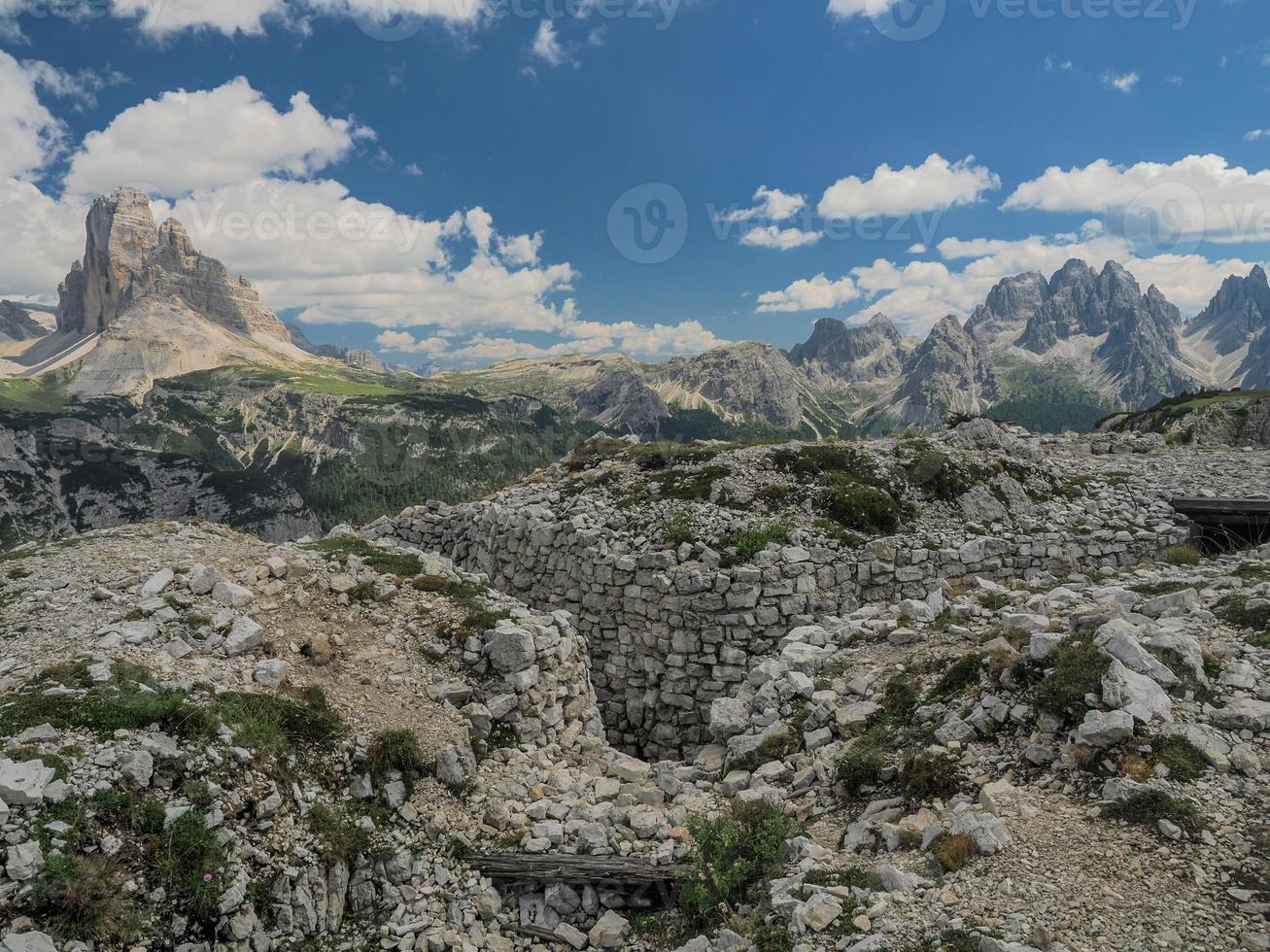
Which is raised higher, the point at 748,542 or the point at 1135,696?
the point at 748,542

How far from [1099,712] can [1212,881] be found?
6.10ft

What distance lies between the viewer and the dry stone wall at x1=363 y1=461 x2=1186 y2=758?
Result: 1445cm

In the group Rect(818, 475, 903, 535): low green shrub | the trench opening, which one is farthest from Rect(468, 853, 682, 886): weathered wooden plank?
→ the trench opening

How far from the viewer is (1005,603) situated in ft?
36.6

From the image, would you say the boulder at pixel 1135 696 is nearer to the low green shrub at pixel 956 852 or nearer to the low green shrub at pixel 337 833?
the low green shrub at pixel 956 852

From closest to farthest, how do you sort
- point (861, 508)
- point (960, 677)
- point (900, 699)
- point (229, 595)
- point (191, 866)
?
point (191, 866)
point (960, 677)
point (900, 699)
point (229, 595)
point (861, 508)

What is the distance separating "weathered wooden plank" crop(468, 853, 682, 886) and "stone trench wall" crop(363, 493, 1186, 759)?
22.8 ft

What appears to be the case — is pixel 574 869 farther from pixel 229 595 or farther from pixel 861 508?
pixel 861 508

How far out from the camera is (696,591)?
14.6 meters

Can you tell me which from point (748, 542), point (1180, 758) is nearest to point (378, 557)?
point (748, 542)

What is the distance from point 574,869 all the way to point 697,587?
7657mm

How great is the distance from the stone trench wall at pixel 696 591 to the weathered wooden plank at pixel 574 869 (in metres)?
6.94

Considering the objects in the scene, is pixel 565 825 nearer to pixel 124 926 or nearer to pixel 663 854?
pixel 663 854

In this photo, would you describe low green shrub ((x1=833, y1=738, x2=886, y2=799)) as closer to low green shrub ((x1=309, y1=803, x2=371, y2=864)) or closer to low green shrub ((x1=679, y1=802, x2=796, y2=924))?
low green shrub ((x1=679, y1=802, x2=796, y2=924))
